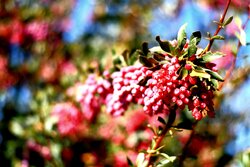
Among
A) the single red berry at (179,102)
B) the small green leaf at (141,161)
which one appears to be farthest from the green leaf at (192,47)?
the small green leaf at (141,161)

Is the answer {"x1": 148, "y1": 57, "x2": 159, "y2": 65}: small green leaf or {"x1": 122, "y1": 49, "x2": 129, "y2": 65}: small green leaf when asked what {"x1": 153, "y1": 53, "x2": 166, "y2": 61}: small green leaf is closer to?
{"x1": 148, "y1": 57, "x2": 159, "y2": 65}: small green leaf

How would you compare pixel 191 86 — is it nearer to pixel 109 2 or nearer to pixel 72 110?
pixel 72 110

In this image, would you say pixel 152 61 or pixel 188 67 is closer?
pixel 188 67

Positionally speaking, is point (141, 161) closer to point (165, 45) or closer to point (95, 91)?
point (165, 45)

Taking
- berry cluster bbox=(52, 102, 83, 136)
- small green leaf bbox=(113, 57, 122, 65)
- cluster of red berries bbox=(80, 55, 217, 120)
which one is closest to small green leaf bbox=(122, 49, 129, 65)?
small green leaf bbox=(113, 57, 122, 65)

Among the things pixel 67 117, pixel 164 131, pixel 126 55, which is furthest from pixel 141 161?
pixel 67 117

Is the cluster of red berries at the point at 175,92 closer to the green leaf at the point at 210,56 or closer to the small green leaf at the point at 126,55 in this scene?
the green leaf at the point at 210,56
